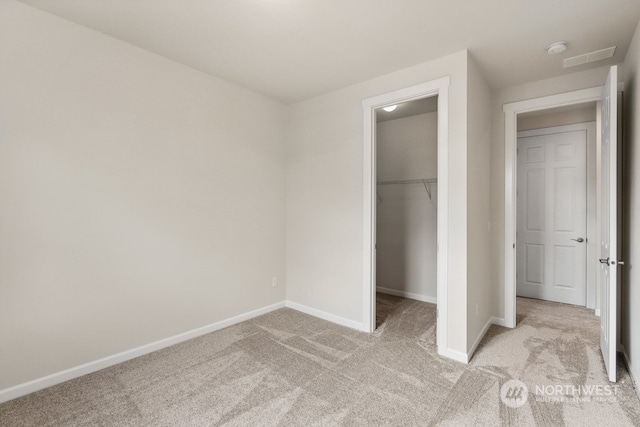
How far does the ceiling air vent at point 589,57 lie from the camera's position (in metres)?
2.54

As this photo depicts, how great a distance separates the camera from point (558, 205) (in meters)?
4.14

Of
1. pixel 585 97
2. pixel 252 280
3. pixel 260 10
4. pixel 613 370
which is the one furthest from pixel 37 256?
pixel 585 97

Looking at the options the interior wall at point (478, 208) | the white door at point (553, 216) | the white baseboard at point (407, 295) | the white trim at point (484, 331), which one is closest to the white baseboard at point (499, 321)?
the white trim at point (484, 331)

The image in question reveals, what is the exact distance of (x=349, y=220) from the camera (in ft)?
11.1

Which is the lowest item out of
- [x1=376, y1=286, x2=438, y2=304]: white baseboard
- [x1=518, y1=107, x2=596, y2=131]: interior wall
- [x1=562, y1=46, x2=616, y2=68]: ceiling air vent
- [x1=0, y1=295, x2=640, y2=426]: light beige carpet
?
[x1=0, y1=295, x2=640, y2=426]: light beige carpet

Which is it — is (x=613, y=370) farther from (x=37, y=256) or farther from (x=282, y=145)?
(x=37, y=256)

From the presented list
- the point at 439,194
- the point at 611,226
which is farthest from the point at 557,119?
the point at 439,194

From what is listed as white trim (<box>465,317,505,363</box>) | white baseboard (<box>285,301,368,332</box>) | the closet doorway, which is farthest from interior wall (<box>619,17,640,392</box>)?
white baseboard (<box>285,301,368,332</box>)

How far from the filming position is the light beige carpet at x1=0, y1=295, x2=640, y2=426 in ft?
6.17

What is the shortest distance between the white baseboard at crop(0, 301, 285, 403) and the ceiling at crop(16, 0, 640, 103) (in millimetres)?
2559

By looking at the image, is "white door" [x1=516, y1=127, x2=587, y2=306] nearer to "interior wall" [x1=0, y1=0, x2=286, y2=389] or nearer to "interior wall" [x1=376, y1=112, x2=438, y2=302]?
"interior wall" [x1=376, y1=112, x2=438, y2=302]

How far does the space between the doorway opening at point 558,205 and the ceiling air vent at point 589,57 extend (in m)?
1.23

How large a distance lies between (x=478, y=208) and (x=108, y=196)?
126 inches

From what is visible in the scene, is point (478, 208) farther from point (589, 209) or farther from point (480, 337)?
point (589, 209)
